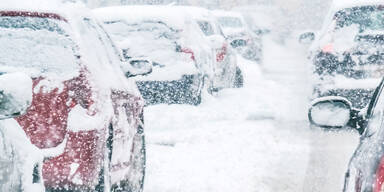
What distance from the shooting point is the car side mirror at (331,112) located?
3.12 meters

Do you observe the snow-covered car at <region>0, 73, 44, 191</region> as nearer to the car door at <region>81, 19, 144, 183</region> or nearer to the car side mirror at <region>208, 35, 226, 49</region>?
the car door at <region>81, 19, 144, 183</region>

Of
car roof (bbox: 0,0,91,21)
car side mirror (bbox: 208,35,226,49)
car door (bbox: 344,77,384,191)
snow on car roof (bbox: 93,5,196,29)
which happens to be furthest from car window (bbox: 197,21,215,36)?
car door (bbox: 344,77,384,191)

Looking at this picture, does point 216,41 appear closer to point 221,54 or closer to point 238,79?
point 221,54

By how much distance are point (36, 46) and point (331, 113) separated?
1852 millimetres

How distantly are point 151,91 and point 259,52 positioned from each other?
41.9 feet

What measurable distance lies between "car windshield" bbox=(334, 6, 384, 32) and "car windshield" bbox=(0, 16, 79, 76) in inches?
175

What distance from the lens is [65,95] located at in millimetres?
3723

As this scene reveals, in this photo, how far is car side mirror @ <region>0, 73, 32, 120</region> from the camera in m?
2.25

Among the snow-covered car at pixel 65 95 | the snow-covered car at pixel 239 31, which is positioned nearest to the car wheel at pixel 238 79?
→ the snow-covered car at pixel 239 31

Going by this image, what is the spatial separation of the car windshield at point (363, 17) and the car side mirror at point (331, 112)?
448 centimetres

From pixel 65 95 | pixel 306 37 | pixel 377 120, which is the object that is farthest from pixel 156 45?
pixel 377 120

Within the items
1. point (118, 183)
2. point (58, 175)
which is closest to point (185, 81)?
point (118, 183)

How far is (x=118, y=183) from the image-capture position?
4527mm

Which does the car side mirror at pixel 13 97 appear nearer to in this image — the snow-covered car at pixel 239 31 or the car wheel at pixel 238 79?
the car wheel at pixel 238 79
